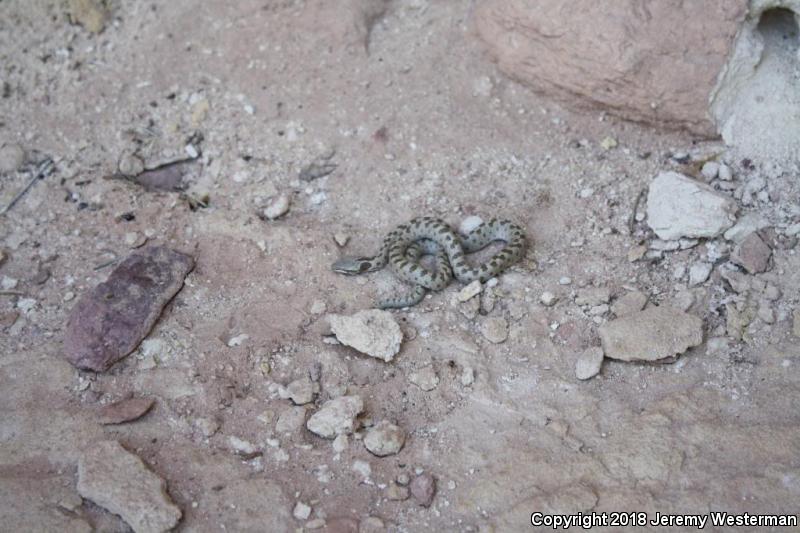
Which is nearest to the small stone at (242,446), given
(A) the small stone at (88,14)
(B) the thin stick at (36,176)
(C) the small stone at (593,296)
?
(C) the small stone at (593,296)

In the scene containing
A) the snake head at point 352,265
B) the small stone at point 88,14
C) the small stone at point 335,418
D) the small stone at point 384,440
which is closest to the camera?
the small stone at point 384,440

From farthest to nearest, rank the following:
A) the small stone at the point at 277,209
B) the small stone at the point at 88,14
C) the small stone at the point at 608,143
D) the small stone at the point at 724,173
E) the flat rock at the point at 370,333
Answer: the small stone at the point at 88,14 → the small stone at the point at 608,143 → the small stone at the point at 277,209 → the small stone at the point at 724,173 → the flat rock at the point at 370,333

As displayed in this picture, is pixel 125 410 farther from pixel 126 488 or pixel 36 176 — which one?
pixel 36 176

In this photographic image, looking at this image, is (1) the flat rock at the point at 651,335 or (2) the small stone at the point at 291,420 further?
(1) the flat rock at the point at 651,335

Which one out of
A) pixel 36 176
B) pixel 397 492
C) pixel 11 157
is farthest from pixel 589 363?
pixel 11 157

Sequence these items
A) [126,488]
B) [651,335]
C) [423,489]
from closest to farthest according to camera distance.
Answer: [126,488] < [423,489] < [651,335]

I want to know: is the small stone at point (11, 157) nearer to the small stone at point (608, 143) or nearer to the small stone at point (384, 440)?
the small stone at point (384, 440)

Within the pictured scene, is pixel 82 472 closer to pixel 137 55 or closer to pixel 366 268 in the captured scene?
pixel 366 268
